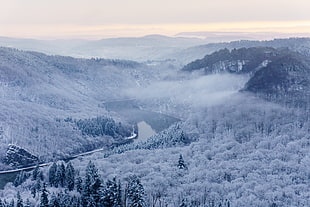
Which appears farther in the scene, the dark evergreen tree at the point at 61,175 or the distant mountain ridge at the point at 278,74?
the distant mountain ridge at the point at 278,74

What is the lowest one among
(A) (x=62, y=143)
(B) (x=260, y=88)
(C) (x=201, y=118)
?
(A) (x=62, y=143)

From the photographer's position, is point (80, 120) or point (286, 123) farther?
point (80, 120)

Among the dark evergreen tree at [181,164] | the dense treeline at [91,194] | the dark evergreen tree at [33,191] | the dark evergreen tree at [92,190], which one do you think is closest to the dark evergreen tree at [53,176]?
the dense treeline at [91,194]

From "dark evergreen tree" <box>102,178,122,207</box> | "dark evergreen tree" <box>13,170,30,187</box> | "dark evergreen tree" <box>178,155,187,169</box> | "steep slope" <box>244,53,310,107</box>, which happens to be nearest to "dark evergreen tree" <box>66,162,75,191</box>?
"dark evergreen tree" <box>13,170,30,187</box>

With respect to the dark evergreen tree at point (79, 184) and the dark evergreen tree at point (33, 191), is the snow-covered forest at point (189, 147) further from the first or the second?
the dark evergreen tree at point (33, 191)

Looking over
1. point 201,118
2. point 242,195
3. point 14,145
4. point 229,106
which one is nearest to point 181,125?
point 201,118

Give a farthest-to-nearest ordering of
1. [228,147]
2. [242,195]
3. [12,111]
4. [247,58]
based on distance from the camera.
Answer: [247,58] < [12,111] < [228,147] < [242,195]

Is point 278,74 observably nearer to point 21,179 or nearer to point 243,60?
point 243,60

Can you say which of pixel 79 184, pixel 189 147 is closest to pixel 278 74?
pixel 189 147

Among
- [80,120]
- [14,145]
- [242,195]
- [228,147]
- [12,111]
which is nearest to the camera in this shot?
[242,195]

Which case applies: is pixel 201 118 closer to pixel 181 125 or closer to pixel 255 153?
pixel 181 125
